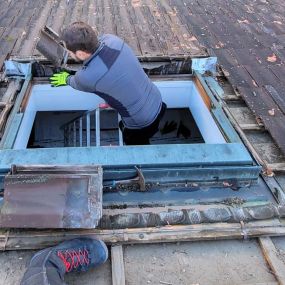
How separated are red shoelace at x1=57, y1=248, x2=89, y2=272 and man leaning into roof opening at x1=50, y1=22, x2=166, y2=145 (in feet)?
5.58

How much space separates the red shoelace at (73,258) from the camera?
2641mm

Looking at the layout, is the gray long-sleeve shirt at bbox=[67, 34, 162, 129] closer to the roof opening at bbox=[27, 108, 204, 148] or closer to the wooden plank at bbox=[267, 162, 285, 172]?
the wooden plank at bbox=[267, 162, 285, 172]

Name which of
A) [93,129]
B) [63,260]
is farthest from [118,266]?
[93,129]

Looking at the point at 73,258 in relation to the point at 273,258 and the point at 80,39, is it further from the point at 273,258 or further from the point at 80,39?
the point at 80,39

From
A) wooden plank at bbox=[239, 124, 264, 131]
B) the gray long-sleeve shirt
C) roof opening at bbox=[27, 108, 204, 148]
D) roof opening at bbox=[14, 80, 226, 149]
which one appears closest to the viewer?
the gray long-sleeve shirt

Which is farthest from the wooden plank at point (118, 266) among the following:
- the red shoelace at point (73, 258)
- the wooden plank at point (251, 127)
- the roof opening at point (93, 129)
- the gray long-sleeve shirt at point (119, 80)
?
the roof opening at point (93, 129)

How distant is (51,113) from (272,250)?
4.05 meters

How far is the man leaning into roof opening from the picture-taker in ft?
11.2

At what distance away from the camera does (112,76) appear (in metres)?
3.62

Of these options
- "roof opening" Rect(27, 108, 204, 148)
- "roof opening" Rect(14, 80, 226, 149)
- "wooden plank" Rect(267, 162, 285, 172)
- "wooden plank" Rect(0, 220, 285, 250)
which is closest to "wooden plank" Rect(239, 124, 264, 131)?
"roof opening" Rect(14, 80, 226, 149)

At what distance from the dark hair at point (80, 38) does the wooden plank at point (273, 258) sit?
7.72ft

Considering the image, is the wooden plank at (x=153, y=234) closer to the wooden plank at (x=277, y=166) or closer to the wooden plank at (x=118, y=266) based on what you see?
the wooden plank at (x=118, y=266)

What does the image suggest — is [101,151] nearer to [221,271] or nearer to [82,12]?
[221,271]

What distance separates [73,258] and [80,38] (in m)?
1.97
